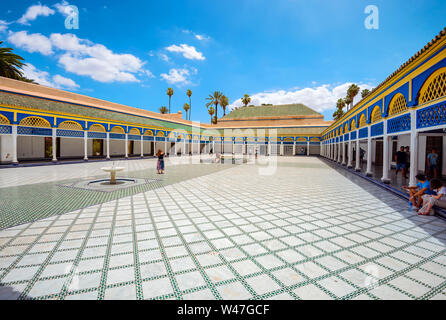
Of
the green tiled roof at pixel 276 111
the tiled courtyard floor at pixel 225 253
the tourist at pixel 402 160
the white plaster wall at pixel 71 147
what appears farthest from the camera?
the green tiled roof at pixel 276 111

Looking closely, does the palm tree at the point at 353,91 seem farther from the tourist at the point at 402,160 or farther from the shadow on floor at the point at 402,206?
the shadow on floor at the point at 402,206

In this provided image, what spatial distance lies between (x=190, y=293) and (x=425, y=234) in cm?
401

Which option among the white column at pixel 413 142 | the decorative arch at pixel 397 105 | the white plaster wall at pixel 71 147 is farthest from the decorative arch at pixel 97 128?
the white column at pixel 413 142

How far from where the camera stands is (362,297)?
6.70ft

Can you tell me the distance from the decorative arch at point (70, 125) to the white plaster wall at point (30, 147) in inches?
177

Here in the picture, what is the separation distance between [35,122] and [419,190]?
61.4 ft

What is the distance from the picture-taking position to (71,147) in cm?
2041

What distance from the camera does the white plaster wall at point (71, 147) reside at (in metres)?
19.6

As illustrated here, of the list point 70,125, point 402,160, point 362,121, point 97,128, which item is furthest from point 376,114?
point 97,128

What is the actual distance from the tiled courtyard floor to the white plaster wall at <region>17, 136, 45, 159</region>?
17382 millimetres

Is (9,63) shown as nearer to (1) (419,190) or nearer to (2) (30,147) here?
(2) (30,147)

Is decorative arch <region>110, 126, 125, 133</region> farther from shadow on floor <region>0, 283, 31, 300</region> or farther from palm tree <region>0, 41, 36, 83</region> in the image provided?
shadow on floor <region>0, 283, 31, 300</region>
